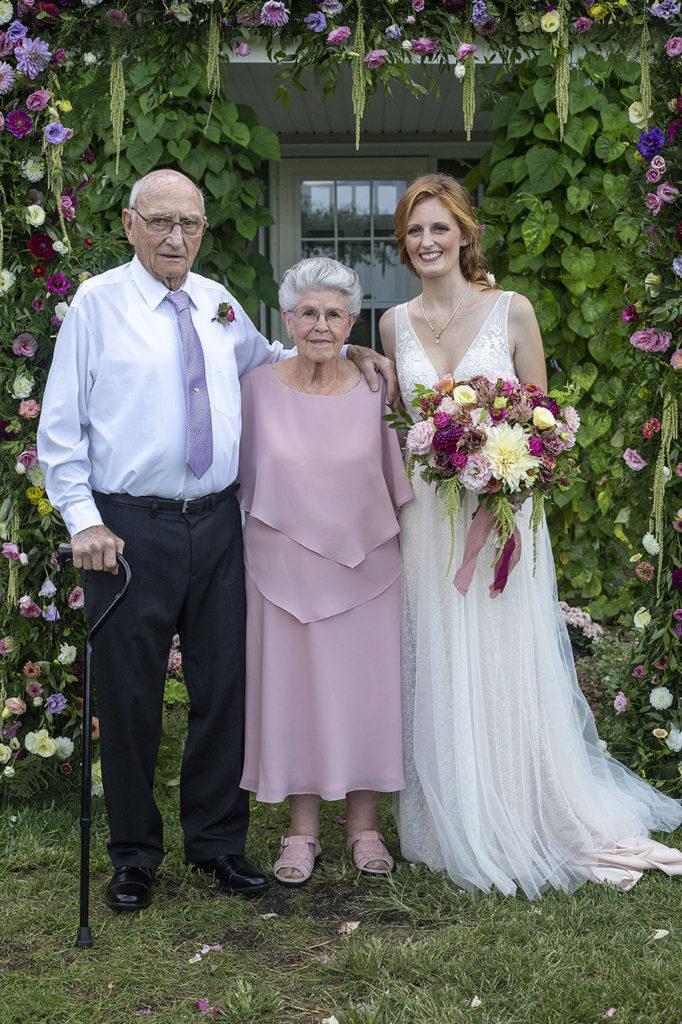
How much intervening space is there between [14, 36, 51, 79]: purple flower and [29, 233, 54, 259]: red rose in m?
0.51

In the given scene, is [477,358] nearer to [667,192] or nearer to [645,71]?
[667,192]

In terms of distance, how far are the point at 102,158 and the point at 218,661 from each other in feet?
12.2

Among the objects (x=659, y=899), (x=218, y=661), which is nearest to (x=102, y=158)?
(x=218, y=661)

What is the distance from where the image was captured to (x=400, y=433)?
3.43 m

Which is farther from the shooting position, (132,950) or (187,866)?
(187,866)

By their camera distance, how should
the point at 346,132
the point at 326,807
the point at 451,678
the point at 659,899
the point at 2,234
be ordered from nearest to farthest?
the point at 659,899
the point at 451,678
the point at 2,234
the point at 326,807
the point at 346,132

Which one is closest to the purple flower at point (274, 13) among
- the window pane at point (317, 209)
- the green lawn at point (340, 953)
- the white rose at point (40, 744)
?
the white rose at point (40, 744)

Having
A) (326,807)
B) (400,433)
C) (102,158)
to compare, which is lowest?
(326,807)

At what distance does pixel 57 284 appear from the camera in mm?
3549

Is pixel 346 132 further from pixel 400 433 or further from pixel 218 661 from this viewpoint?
pixel 218 661

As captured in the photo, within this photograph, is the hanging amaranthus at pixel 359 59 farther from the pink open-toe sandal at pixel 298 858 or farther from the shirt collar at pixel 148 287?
the pink open-toe sandal at pixel 298 858

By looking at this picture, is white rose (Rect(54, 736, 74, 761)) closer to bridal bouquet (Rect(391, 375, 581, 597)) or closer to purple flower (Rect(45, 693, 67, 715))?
purple flower (Rect(45, 693, 67, 715))

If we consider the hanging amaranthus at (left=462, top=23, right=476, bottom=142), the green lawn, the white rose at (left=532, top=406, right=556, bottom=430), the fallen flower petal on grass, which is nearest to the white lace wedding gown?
the green lawn

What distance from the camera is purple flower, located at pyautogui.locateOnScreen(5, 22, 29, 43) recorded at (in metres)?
3.38
